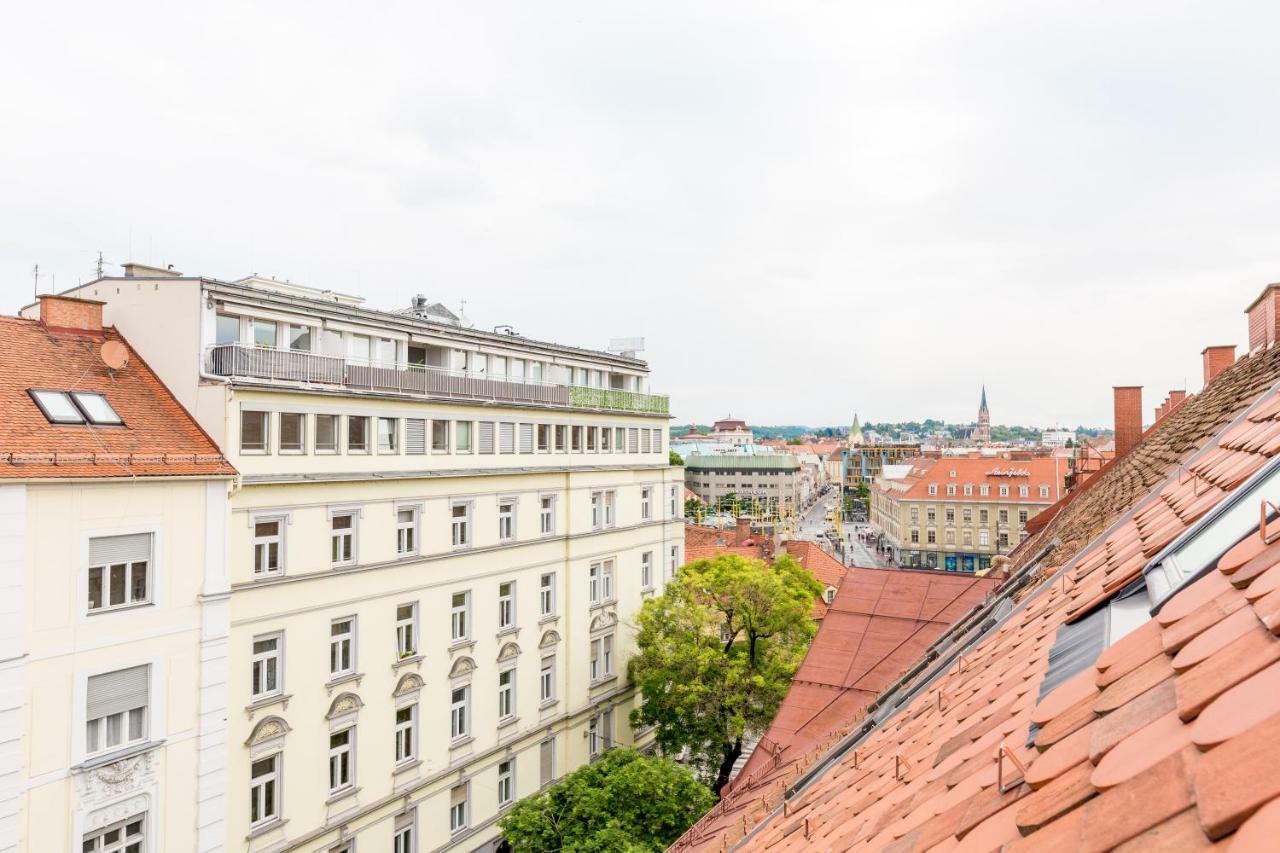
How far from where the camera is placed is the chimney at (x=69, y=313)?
2080 cm

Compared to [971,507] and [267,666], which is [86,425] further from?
[971,507]

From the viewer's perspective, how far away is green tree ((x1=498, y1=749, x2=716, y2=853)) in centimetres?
2167

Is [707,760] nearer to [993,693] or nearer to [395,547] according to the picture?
[395,547]

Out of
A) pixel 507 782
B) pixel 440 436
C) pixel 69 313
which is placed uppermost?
pixel 69 313

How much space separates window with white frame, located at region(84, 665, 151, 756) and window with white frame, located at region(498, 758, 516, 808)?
1455cm

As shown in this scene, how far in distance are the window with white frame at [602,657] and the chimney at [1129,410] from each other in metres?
22.0

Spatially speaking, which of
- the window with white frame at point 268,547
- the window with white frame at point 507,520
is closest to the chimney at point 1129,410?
the window with white frame at point 507,520

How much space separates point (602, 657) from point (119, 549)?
2137 cm

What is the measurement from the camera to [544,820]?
22219 mm

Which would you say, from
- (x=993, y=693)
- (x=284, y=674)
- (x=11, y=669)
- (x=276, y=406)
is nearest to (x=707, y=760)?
(x=284, y=674)

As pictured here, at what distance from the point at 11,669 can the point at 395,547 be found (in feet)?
35.1

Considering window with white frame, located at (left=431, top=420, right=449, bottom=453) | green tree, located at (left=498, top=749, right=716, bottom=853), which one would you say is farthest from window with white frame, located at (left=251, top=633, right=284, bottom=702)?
window with white frame, located at (left=431, top=420, right=449, bottom=453)

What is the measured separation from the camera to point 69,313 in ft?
70.2

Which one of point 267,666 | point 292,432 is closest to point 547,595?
point 267,666
